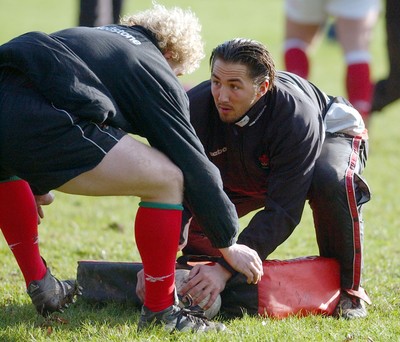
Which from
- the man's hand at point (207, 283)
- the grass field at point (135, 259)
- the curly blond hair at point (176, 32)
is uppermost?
the curly blond hair at point (176, 32)

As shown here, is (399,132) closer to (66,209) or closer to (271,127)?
(66,209)

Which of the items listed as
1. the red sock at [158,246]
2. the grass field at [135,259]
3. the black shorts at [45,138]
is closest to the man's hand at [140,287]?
the grass field at [135,259]

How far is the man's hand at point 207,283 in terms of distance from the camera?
4141 mm

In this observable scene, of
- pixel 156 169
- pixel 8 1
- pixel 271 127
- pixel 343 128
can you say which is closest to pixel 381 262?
pixel 343 128

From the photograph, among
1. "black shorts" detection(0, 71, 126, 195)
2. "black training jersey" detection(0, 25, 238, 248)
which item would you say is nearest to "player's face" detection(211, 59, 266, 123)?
"black training jersey" detection(0, 25, 238, 248)

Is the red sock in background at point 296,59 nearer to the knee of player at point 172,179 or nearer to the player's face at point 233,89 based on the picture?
the player's face at point 233,89

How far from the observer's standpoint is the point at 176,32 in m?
4.02

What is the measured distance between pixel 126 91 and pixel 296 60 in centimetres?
462

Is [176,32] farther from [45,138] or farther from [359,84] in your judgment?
[359,84]

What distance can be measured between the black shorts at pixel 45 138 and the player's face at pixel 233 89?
2.65 ft

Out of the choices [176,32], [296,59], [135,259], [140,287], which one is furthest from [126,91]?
[296,59]

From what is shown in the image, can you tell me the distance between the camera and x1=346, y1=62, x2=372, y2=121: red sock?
8180 mm

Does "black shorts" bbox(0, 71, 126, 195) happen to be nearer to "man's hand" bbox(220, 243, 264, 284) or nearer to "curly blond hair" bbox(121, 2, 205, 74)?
"curly blond hair" bbox(121, 2, 205, 74)

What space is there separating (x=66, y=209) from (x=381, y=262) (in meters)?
2.49
